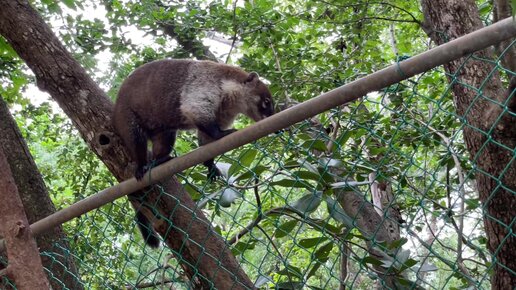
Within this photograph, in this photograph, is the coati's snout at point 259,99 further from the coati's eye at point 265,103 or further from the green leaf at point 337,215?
the green leaf at point 337,215

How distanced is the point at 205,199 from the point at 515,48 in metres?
1.50

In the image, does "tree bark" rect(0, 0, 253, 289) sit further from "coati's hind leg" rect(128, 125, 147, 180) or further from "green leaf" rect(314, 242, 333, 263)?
"green leaf" rect(314, 242, 333, 263)

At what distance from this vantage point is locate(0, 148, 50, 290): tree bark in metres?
2.29

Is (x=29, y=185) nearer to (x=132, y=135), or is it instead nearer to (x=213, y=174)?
(x=132, y=135)

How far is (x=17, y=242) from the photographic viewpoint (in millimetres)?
2357

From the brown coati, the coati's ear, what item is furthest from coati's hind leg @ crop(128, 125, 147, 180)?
the coati's ear

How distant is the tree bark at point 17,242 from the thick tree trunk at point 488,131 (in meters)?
1.72

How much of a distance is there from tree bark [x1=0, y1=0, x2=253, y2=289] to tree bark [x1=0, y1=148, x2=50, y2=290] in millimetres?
579

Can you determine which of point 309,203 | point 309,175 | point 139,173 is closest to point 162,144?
point 139,173

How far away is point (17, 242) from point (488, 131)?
75.7 inches

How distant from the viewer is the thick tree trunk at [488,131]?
2643 millimetres

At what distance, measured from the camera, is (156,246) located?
10.9 ft

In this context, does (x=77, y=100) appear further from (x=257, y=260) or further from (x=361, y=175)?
(x=257, y=260)

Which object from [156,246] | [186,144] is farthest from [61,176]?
[156,246]
